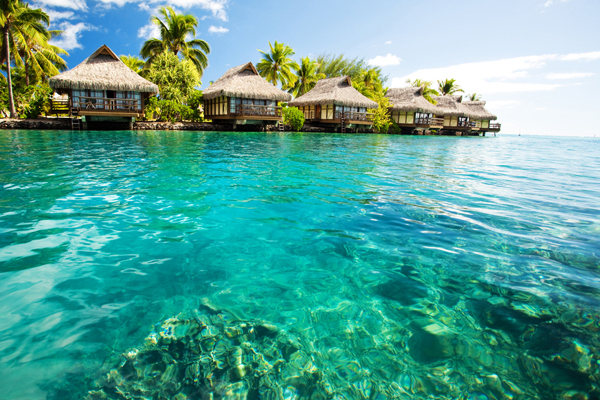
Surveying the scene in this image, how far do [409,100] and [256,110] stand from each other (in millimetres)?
20146

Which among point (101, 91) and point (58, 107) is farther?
point (58, 107)

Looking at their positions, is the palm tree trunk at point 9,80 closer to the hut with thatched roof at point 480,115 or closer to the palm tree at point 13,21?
the palm tree at point 13,21

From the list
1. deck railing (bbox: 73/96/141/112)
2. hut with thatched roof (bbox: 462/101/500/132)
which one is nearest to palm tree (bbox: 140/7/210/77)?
deck railing (bbox: 73/96/141/112)

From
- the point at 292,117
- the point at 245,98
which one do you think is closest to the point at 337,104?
the point at 292,117

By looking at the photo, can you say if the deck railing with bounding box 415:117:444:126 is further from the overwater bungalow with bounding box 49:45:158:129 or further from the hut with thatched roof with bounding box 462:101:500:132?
the overwater bungalow with bounding box 49:45:158:129

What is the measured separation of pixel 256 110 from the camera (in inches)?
1114

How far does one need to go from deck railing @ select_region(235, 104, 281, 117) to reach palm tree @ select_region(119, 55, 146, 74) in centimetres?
1340

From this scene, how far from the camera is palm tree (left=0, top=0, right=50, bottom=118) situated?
22312mm

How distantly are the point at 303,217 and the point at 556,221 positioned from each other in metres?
3.44

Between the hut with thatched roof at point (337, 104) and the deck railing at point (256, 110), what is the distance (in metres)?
5.97

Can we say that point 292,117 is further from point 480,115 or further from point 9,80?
point 480,115

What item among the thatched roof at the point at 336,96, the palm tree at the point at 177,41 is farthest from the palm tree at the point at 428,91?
the palm tree at the point at 177,41

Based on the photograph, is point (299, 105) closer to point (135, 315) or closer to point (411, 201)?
point (411, 201)

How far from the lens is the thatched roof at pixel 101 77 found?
21.5 meters
